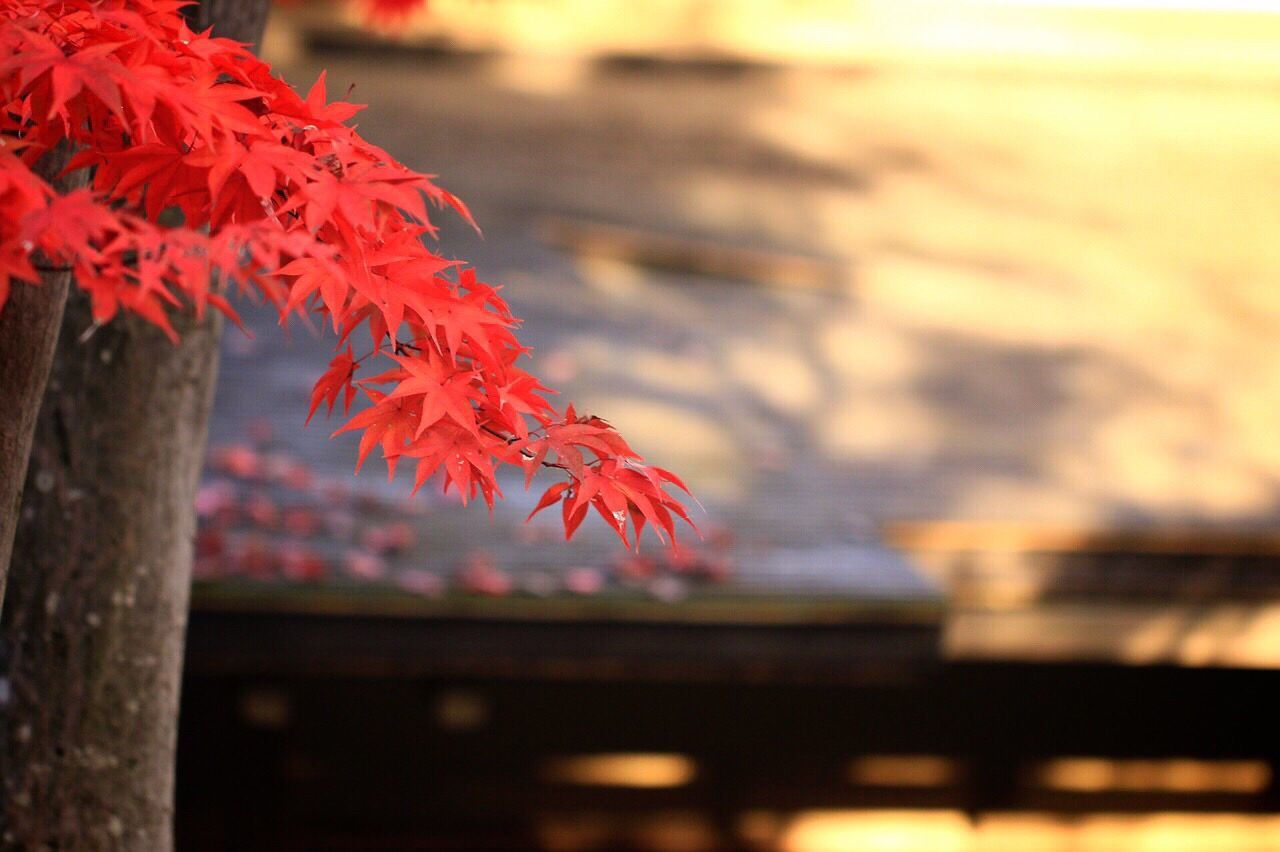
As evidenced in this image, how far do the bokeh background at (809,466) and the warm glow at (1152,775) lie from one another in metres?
Result: 0.02

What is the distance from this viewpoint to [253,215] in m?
1.70

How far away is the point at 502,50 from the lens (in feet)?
21.8

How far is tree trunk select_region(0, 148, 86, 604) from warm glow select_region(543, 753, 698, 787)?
3372 mm

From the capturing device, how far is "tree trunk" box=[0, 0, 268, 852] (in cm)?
243

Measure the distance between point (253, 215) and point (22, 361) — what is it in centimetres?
40

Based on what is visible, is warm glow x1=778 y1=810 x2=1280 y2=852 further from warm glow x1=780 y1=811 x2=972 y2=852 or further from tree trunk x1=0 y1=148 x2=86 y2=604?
tree trunk x1=0 y1=148 x2=86 y2=604

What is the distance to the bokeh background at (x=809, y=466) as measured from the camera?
3824 mm

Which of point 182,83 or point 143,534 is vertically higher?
point 182,83

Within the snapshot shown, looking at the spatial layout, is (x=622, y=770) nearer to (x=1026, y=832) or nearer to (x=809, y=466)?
(x=809, y=466)

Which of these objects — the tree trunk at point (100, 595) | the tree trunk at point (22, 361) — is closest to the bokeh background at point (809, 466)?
the tree trunk at point (100, 595)

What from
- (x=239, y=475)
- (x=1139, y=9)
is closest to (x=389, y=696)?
(x=239, y=475)

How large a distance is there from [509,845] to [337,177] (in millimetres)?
3768

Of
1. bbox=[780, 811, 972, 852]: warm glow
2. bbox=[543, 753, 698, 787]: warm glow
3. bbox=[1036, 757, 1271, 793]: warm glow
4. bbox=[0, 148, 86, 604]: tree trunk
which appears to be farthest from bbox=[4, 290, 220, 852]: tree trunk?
bbox=[1036, 757, 1271, 793]: warm glow

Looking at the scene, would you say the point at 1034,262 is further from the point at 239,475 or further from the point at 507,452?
the point at 507,452
